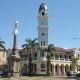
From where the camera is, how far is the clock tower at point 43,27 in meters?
96.1

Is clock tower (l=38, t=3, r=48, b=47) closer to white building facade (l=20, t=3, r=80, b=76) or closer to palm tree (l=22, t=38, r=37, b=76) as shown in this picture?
white building facade (l=20, t=3, r=80, b=76)

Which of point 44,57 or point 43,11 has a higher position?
point 43,11

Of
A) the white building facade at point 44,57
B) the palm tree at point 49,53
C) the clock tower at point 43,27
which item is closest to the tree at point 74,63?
the white building facade at point 44,57

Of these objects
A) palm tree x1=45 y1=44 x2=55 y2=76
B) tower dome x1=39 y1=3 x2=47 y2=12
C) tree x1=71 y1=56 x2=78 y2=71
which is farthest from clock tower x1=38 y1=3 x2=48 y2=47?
tree x1=71 y1=56 x2=78 y2=71

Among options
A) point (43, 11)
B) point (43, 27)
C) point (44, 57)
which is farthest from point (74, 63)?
point (43, 11)

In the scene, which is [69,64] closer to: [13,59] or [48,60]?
[48,60]

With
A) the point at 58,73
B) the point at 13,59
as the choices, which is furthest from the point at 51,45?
the point at 13,59

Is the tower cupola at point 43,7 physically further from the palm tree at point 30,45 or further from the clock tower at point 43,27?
the palm tree at point 30,45

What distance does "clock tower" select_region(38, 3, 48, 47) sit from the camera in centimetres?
9606

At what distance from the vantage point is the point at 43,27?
9688 cm

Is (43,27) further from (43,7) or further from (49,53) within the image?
(49,53)

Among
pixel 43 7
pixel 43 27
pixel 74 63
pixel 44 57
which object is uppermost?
pixel 43 7

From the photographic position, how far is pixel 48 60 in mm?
91188

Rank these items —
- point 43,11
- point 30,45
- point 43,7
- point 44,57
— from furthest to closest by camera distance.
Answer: point 43,7
point 43,11
point 44,57
point 30,45
